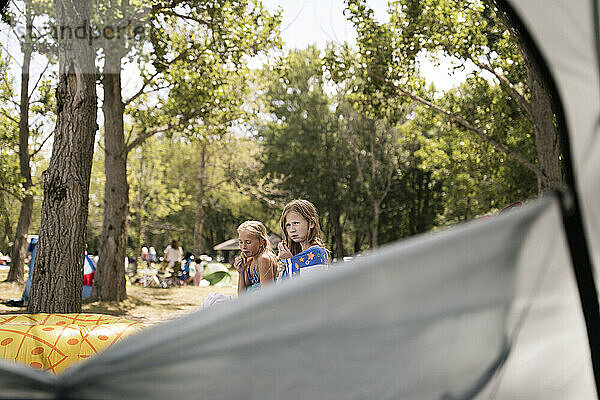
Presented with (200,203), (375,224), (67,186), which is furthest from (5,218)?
(375,224)

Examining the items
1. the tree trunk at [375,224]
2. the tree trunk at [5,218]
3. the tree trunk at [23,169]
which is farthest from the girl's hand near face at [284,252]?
the tree trunk at [375,224]

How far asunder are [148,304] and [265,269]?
5329 millimetres

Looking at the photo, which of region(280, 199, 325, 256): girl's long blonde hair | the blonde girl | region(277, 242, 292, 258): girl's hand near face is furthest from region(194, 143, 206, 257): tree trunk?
region(280, 199, 325, 256): girl's long blonde hair

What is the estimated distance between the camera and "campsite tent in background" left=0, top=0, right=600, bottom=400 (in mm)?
619

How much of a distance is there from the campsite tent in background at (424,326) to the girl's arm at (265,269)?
167cm

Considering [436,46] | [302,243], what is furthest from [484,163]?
[302,243]

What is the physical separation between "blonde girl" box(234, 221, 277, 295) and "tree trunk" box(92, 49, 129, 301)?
4.79 m

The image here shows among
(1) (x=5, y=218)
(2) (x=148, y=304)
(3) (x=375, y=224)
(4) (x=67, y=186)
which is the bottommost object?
(2) (x=148, y=304)

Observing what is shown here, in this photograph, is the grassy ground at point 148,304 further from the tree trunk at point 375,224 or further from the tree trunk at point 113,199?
the tree trunk at point 375,224

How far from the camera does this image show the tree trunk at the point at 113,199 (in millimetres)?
7156

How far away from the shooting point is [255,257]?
269 centimetres

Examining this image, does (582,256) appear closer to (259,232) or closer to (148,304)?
(259,232)

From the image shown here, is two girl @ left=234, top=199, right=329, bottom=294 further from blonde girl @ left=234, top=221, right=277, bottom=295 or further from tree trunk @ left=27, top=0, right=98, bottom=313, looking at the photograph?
tree trunk @ left=27, top=0, right=98, bottom=313

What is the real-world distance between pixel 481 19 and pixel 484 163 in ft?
11.6
